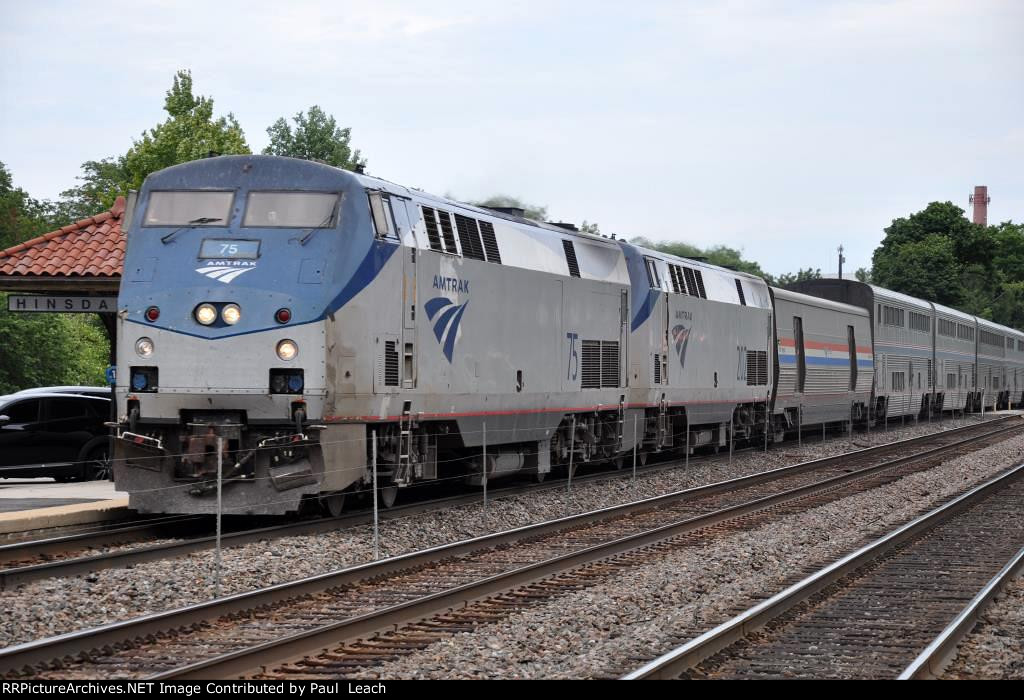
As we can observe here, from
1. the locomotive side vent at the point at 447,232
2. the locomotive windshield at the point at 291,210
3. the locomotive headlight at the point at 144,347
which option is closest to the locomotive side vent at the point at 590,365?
the locomotive side vent at the point at 447,232

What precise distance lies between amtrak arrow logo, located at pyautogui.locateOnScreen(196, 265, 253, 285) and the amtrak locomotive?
0.02 m

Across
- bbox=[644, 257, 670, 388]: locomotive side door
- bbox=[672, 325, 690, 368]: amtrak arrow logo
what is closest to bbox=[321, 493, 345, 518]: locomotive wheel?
bbox=[644, 257, 670, 388]: locomotive side door

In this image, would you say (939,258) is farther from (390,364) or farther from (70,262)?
(390,364)

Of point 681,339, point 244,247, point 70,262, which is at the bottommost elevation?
point 681,339

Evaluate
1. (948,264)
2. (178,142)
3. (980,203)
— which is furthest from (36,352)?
(980,203)

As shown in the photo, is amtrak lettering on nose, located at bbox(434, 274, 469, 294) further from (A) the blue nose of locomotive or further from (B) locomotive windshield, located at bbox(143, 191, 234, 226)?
(B) locomotive windshield, located at bbox(143, 191, 234, 226)

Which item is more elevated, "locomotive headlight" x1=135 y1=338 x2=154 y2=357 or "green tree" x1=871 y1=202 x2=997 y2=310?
"green tree" x1=871 y1=202 x2=997 y2=310

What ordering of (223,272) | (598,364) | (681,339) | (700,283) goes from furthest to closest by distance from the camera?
(700,283) → (681,339) → (598,364) → (223,272)

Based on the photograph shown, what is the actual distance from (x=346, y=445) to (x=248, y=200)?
2.99m

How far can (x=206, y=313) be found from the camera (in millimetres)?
13531

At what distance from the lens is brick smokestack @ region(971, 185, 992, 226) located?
398 ft

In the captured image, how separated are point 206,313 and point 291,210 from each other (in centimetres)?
152

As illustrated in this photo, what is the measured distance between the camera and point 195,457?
13.5 meters

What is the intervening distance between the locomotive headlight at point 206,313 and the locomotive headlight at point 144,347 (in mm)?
636
